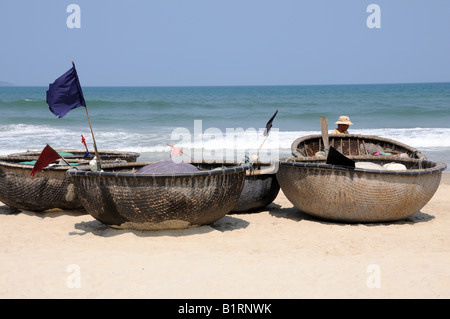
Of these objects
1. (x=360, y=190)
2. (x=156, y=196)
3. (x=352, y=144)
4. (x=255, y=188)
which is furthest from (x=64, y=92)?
(x=352, y=144)

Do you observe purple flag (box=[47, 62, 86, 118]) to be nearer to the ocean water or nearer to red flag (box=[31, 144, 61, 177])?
red flag (box=[31, 144, 61, 177])

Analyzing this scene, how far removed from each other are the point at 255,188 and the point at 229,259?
214 centimetres

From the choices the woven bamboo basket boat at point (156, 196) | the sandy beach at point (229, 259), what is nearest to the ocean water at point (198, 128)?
the sandy beach at point (229, 259)

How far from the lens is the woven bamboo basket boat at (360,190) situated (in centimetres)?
565

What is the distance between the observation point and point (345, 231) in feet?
18.8

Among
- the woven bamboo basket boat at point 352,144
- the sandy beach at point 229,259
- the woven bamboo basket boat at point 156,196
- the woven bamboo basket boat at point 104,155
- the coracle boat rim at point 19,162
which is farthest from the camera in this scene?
the woven bamboo basket boat at point 352,144

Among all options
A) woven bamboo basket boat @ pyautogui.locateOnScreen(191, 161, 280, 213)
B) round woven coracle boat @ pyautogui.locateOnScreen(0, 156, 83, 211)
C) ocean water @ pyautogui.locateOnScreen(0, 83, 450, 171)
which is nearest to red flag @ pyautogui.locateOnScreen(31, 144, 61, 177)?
round woven coracle boat @ pyautogui.locateOnScreen(0, 156, 83, 211)

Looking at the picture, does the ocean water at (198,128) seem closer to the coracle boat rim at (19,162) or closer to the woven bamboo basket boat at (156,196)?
the coracle boat rim at (19,162)

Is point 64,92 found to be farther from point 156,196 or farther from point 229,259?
point 229,259

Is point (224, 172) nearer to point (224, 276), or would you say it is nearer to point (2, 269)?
point (224, 276)

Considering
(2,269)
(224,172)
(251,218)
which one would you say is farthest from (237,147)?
(2,269)

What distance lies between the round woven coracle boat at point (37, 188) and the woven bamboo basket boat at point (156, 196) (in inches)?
38.8

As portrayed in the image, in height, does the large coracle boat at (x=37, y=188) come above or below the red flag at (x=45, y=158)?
below

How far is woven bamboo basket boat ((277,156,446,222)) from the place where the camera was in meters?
5.65
